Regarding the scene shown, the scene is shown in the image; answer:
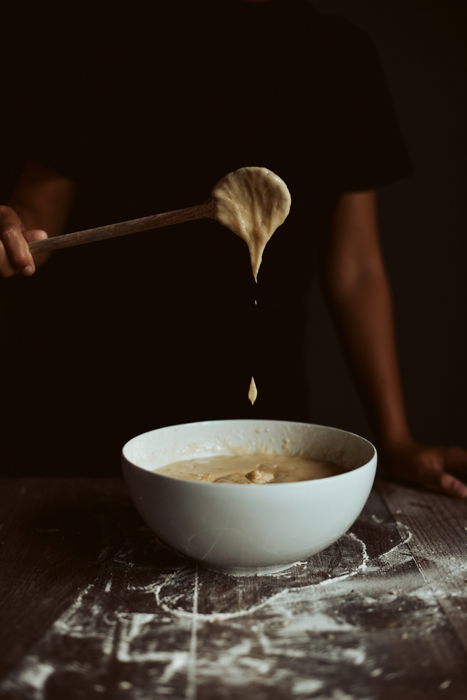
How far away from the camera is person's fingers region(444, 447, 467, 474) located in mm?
1347

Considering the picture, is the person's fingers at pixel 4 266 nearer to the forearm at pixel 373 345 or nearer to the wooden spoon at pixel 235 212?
the wooden spoon at pixel 235 212

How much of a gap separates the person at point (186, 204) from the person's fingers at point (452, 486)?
0.26 m

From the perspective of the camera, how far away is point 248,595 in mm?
903

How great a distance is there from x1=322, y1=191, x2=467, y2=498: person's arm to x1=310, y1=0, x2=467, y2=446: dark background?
2.63ft

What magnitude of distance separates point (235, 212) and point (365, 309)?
28.8 inches

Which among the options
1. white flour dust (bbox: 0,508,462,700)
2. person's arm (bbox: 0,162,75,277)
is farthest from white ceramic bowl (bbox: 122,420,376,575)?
person's arm (bbox: 0,162,75,277)

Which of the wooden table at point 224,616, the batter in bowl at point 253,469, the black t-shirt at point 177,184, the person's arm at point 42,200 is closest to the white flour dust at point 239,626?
the wooden table at point 224,616

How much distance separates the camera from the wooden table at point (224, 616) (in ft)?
2.33

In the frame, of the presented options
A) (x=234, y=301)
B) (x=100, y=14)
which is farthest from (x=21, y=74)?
(x=234, y=301)

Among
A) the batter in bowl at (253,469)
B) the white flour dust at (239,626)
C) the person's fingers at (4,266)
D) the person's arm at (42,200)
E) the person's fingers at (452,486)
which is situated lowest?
the person's fingers at (452,486)

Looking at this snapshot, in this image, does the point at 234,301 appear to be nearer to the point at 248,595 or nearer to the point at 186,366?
the point at 186,366

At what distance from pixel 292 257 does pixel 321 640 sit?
3.66ft

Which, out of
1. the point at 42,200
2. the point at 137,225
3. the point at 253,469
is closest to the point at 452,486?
the point at 253,469

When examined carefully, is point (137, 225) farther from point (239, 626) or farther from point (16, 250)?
point (239, 626)
